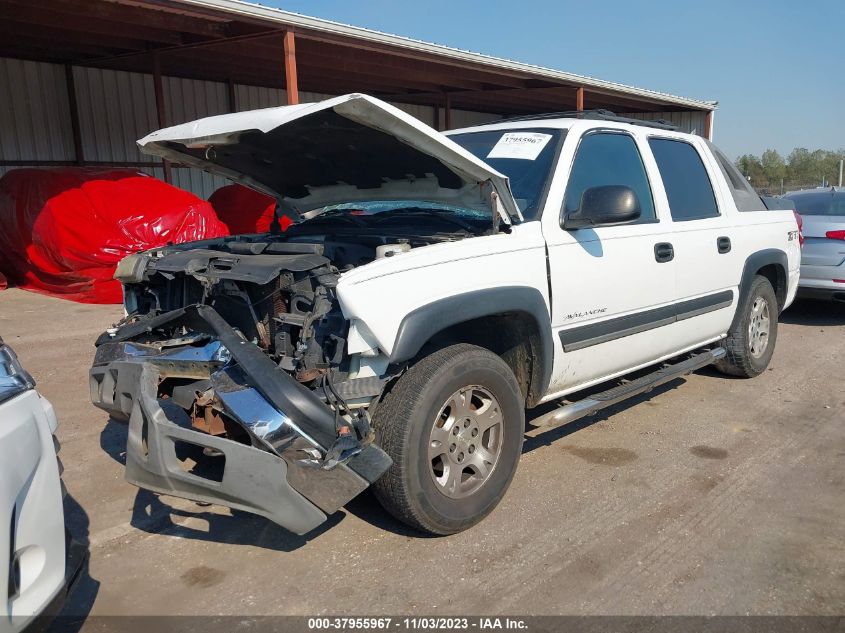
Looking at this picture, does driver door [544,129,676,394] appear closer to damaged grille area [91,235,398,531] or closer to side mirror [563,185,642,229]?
side mirror [563,185,642,229]

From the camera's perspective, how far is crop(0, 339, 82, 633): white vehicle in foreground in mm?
1913

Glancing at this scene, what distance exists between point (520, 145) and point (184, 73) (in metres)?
14.4

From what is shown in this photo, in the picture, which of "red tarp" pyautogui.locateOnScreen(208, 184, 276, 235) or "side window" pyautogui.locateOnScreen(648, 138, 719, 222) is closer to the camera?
"side window" pyautogui.locateOnScreen(648, 138, 719, 222)

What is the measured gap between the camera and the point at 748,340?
574 centimetres

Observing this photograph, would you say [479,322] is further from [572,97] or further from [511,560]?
[572,97]

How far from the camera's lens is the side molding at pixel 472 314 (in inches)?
117

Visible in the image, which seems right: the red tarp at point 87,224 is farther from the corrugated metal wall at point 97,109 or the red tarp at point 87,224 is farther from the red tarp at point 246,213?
the corrugated metal wall at point 97,109

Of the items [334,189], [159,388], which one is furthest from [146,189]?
[159,388]

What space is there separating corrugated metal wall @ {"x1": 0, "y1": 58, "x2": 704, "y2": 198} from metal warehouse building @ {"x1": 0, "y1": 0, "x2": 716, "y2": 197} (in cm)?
2

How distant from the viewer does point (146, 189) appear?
407 inches

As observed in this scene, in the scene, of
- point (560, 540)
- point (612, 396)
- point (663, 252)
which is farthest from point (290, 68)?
point (560, 540)

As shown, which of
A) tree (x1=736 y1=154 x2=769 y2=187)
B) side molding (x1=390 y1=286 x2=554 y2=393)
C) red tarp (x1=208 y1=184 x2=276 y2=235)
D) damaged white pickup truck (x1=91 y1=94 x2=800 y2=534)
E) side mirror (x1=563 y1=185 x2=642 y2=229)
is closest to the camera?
damaged white pickup truck (x1=91 y1=94 x2=800 y2=534)

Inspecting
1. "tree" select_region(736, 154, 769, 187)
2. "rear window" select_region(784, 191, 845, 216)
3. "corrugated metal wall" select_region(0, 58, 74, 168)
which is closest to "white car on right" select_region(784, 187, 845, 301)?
"rear window" select_region(784, 191, 845, 216)

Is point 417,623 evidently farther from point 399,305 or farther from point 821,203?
point 821,203
